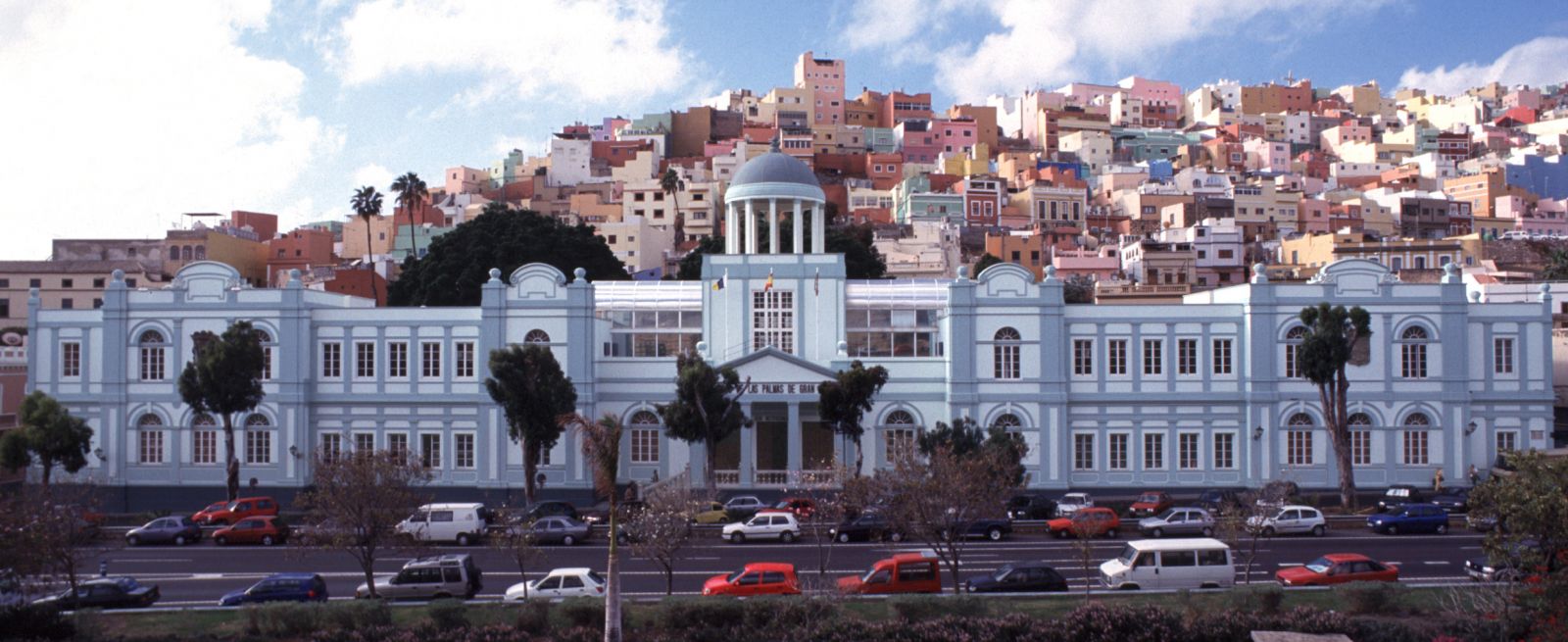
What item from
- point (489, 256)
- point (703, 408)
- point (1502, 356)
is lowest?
point (703, 408)

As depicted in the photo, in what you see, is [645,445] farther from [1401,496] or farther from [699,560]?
[1401,496]

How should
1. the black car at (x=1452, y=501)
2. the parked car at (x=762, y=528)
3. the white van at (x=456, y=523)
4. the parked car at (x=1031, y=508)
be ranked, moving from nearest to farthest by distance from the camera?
the white van at (x=456, y=523) → the parked car at (x=762, y=528) → the black car at (x=1452, y=501) → the parked car at (x=1031, y=508)

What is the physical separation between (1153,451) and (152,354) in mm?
36676

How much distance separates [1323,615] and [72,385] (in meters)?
44.1

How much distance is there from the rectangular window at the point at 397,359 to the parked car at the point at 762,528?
53.5 feet

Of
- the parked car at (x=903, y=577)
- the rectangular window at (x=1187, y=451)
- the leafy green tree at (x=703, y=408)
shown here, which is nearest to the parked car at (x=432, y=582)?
the parked car at (x=903, y=577)

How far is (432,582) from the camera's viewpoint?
31.6 meters

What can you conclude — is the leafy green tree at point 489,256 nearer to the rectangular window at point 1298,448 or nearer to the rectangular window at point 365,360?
the rectangular window at point 365,360

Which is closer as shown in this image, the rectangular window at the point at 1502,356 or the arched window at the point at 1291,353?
the arched window at the point at 1291,353

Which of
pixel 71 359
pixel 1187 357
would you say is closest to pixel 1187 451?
pixel 1187 357

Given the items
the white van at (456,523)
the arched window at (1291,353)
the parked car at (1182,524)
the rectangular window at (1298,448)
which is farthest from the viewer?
the rectangular window at (1298,448)

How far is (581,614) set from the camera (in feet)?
89.6

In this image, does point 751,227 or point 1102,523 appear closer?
point 1102,523

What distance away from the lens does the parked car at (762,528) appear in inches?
1613
